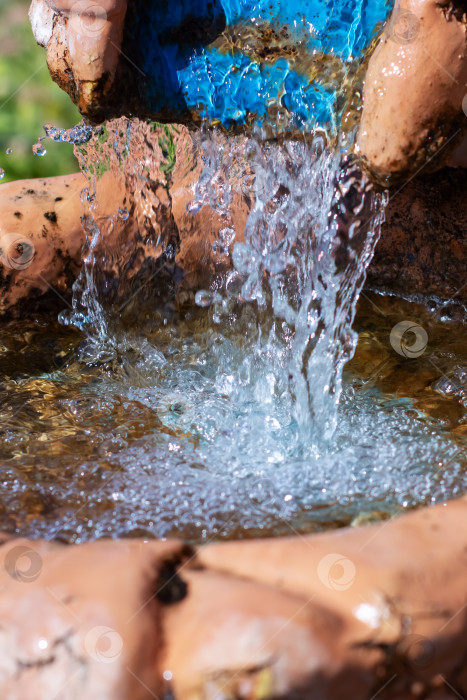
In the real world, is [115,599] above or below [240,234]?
below

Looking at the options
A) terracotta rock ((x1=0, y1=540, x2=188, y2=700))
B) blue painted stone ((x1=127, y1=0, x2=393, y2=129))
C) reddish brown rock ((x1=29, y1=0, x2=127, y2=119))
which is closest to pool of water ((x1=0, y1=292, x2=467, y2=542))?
terracotta rock ((x1=0, y1=540, x2=188, y2=700))

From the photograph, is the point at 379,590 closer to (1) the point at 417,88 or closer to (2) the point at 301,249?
(1) the point at 417,88

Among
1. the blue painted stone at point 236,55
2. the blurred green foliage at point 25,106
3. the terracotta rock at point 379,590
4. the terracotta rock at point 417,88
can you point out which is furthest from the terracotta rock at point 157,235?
the blurred green foliage at point 25,106

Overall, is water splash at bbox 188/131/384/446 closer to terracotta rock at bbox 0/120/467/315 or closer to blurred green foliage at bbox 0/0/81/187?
terracotta rock at bbox 0/120/467/315

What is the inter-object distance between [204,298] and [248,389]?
1.33ft

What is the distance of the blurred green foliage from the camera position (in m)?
3.77

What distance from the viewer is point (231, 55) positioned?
5.41ft

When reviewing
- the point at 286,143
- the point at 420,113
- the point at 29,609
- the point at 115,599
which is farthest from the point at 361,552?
the point at 286,143

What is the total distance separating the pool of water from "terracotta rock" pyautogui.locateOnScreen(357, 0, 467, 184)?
52 centimetres

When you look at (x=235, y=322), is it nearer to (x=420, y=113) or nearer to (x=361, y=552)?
(x=420, y=113)

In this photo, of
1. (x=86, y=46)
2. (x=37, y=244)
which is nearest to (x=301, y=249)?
(x=86, y=46)

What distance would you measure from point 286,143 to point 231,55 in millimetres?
219

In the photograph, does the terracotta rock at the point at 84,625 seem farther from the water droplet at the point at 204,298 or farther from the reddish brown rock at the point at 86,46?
the water droplet at the point at 204,298

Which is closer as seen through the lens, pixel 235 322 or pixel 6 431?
pixel 6 431
